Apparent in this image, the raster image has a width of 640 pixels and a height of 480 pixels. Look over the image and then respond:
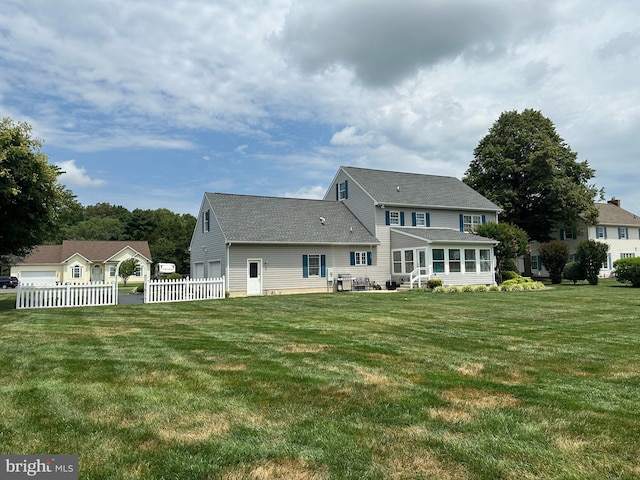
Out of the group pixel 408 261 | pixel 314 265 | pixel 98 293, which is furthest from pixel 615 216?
pixel 98 293

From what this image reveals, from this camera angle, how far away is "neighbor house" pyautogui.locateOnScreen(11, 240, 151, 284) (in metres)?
47.1

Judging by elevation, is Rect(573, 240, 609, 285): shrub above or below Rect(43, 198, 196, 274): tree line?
below

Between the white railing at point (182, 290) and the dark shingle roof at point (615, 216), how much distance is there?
36710 millimetres

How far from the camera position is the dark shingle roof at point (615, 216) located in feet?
138

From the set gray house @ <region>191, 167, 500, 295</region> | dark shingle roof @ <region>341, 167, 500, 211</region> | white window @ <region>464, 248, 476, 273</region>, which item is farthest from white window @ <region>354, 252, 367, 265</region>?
white window @ <region>464, 248, 476, 273</region>

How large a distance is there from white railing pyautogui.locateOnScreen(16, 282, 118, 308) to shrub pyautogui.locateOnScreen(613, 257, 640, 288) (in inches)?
1041

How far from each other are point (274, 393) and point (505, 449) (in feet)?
7.64

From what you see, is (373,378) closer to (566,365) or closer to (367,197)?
(566,365)

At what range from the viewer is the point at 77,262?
47500mm

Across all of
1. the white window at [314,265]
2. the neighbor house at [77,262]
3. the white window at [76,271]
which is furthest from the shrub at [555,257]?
the white window at [76,271]

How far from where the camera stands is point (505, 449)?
3352 mm

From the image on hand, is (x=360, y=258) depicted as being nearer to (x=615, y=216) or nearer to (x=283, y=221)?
(x=283, y=221)

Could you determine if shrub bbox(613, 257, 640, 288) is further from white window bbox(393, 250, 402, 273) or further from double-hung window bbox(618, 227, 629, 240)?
double-hung window bbox(618, 227, 629, 240)

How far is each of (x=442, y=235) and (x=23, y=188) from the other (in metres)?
21.1
